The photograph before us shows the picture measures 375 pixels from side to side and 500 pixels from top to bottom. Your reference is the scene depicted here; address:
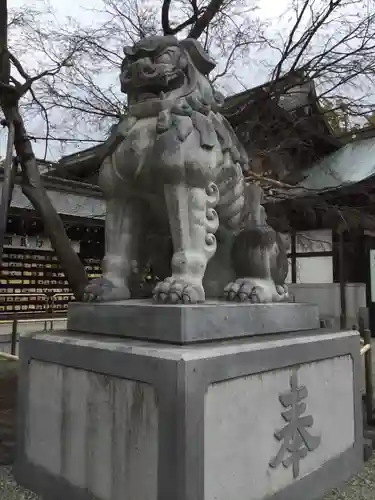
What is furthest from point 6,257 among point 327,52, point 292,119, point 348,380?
point 348,380

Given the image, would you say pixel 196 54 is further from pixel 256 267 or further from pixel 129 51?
pixel 256 267

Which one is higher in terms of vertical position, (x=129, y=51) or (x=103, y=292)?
(x=129, y=51)

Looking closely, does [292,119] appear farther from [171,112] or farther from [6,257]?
[6,257]

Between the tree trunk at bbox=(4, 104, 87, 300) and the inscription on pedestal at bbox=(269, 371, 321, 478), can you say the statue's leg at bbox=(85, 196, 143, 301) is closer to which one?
the inscription on pedestal at bbox=(269, 371, 321, 478)

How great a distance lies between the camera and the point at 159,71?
212cm

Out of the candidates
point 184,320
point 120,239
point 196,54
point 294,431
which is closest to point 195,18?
point 196,54

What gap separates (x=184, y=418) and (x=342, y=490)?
117 centimetres

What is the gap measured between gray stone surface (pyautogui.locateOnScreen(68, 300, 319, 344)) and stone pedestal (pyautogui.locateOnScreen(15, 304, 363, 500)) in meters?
0.01

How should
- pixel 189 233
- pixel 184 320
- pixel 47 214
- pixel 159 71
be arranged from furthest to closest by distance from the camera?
pixel 47 214
pixel 159 71
pixel 189 233
pixel 184 320

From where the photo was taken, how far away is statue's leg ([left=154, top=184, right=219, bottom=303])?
195cm

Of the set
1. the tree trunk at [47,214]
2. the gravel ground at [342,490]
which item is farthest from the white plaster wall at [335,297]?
the gravel ground at [342,490]

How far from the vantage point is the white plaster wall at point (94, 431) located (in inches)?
62.6

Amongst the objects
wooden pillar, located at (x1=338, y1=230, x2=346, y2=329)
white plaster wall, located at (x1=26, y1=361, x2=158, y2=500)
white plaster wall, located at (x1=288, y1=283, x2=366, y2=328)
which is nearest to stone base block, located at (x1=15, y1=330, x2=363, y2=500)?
white plaster wall, located at (x1=26, y1=361, x2=158, y2=500)

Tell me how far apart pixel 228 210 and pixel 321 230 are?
825 centimetres
